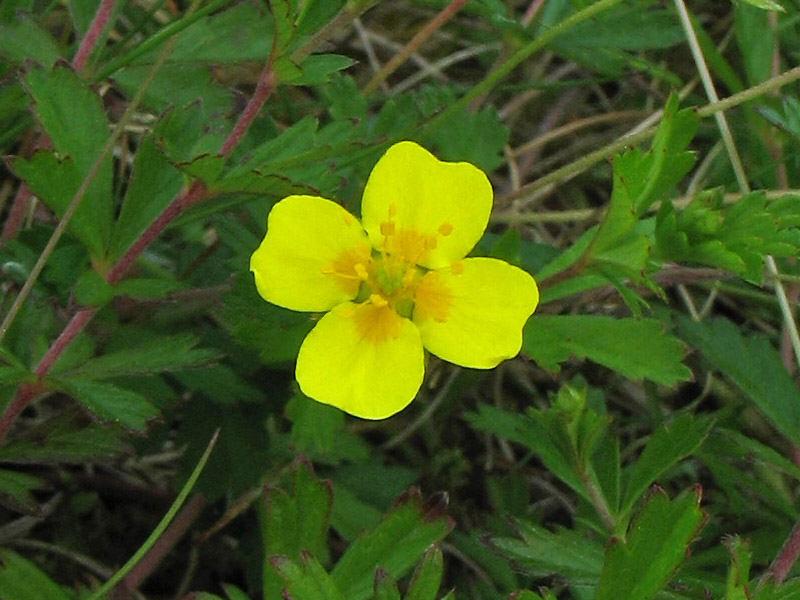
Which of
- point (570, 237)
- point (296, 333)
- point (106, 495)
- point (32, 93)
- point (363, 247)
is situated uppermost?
point (32, 93)

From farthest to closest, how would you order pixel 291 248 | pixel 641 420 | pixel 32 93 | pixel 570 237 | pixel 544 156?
pixel 544 156
pixel 570 237
pixel 641 420
pixel 32 93
pixel 291 248

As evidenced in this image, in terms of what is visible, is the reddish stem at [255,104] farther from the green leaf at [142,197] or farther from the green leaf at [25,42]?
the green leaf at [25,42]

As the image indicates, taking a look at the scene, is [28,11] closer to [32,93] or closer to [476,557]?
[32,93]

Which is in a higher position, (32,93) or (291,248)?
(32,93)

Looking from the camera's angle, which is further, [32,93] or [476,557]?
[476,557]

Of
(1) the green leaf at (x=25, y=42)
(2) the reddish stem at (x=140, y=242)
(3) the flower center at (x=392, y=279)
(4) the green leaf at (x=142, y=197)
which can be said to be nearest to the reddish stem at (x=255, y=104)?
(2) the reddish stem at (x=140, y=242)

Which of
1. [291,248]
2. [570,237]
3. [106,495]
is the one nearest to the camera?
[291,248]

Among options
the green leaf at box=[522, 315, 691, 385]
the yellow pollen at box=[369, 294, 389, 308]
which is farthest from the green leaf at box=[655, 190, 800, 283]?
the yellow pollen at box=[369, 294, 389, 308]

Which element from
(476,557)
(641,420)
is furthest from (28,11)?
(641,420)
